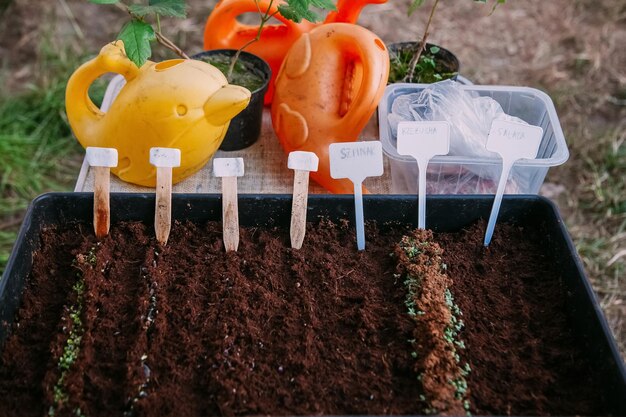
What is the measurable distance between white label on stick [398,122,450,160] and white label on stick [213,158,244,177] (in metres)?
0.29

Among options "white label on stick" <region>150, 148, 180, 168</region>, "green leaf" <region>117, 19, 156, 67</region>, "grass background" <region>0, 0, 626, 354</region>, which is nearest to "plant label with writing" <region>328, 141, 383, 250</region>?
"white label on stick" <region>150, 148, 180, 168</region>

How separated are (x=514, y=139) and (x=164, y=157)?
0.62 meters

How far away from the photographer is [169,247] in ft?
3.54

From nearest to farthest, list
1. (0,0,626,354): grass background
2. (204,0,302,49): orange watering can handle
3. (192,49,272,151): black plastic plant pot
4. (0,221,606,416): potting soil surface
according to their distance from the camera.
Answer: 1. (0,221,606,416): potting soil surface
2. (192,49,272,151): black plastic plant pot
3. (204,0,302,49): orange watering can handle
4. (0,0,626,354): grass background

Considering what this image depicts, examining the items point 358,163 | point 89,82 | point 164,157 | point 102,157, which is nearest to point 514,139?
point 358,163

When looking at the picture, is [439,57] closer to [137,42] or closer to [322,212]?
[322,212]

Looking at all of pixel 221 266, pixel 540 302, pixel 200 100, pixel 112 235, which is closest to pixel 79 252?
pixel 112 235

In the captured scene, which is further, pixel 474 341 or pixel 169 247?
pixel 169 247

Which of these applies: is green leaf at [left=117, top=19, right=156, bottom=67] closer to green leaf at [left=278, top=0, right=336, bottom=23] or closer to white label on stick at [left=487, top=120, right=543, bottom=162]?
green leaf at [left=278, top=0, right=336, bottom=23]

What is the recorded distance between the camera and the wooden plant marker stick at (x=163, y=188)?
1.08 meters

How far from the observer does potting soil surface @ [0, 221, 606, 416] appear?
2.79 ft

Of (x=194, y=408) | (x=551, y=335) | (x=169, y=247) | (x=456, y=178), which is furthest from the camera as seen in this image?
(x=456, y=178)

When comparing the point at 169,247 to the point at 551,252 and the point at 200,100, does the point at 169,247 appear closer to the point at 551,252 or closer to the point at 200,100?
the point at 200,100

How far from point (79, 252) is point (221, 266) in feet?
0.80
